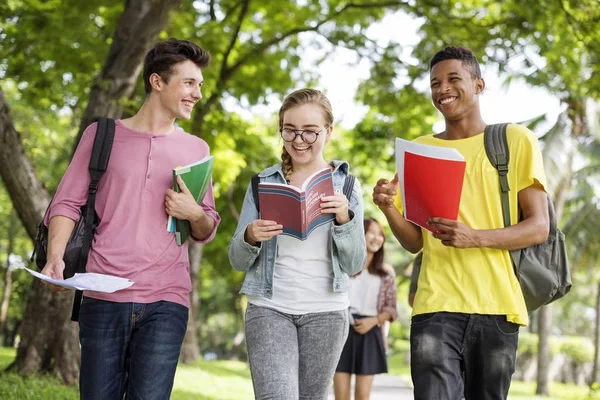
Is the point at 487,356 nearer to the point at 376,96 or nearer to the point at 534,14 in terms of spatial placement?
the point at 534,14

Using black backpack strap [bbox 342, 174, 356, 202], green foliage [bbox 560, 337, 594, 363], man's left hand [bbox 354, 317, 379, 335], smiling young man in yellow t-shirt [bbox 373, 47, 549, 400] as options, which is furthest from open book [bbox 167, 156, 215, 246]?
green foliage [bbox 560, 337, 594, 363]

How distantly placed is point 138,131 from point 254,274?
3.00ft

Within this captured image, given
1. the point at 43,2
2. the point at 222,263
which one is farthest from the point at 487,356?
the point at 222,263

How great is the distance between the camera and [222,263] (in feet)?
75.9

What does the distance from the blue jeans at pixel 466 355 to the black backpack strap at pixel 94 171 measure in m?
1.64

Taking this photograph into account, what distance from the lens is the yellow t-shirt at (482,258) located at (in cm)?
384

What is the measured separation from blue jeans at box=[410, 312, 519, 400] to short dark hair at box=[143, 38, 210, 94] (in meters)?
1.74

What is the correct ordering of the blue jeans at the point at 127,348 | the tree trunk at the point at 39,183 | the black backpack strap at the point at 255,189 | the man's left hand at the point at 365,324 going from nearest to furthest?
1. the blue jeans at the point at 127,348
2. the black backpack strap at the point at 255,189
3. the man's left hand at the point at 365,324
4. the tree trunk at the point at 39,183

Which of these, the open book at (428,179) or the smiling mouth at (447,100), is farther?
the smiling mouth at (447,100)

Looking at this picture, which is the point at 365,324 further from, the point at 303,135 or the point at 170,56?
the point at 170,56

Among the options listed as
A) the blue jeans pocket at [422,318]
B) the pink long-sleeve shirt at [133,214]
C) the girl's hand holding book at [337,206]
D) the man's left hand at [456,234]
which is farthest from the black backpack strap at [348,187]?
the pink long-sleeve shirt at [133,214]

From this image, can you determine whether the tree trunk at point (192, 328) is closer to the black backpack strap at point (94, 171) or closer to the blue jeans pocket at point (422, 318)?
the black backpack strap at point (94, 171)

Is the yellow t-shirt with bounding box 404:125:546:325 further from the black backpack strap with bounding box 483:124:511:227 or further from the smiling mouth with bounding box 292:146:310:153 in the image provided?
the smiling mouth with bounding box 292:146:310:153

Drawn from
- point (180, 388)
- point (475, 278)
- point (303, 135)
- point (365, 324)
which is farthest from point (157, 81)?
point (180, 388)
